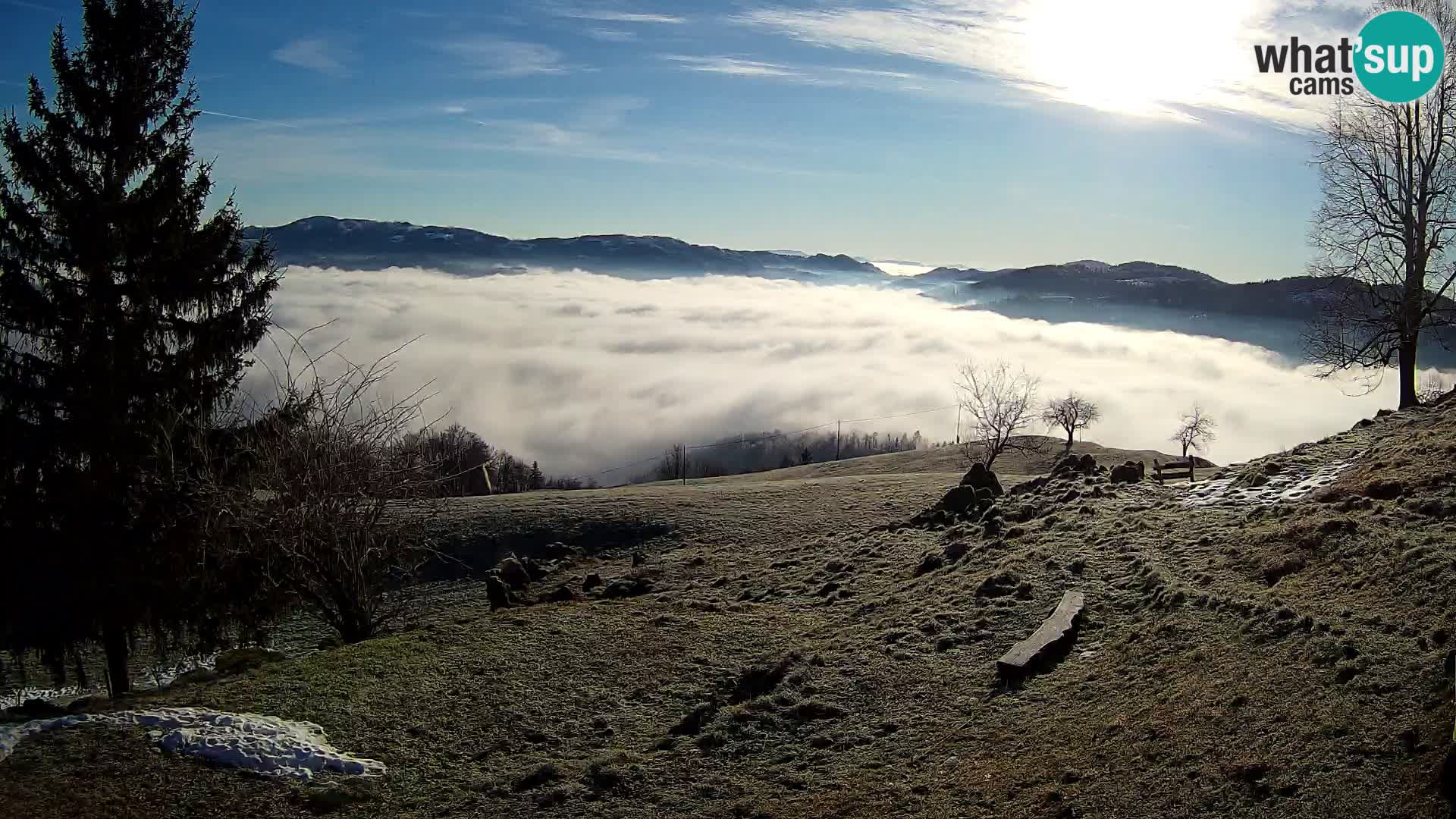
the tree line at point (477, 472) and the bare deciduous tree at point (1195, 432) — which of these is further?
the bare deciduous tree at point (1195, 432)

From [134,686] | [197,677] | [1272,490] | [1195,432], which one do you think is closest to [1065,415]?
[1195,432]

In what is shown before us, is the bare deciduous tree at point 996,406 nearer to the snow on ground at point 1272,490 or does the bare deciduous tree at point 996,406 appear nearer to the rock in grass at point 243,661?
the snow on ground at point 1272,490

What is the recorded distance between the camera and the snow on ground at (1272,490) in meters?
15.6

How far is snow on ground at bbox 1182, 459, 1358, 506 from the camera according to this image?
15648mm

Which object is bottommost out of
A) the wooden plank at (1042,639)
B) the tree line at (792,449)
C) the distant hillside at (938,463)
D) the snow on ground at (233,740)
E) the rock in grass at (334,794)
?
the tree line at (792,449)

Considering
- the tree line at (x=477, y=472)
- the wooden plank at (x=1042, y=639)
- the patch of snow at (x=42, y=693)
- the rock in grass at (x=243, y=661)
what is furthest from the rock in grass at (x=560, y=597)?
the patch of snow at (x=42, y=693)

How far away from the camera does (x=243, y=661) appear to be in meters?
14.2

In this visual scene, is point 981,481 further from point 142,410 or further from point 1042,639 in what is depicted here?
point 142,410

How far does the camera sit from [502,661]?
13523 mm

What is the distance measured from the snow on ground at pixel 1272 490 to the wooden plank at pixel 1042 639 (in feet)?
17.2

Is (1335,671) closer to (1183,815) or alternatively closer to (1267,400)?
(1183,815)

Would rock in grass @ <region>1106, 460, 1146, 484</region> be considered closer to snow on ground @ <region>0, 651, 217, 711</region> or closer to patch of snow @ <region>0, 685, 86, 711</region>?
snow on ground @ <region>0, 651, 217, 711</region>

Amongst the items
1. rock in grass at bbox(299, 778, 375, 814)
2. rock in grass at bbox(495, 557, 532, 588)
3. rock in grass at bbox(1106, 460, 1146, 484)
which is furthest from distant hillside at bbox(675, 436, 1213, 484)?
rock in grass at bbox(299, 778, 375, 814)

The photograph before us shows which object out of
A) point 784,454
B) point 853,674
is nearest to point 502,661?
point 853,674
